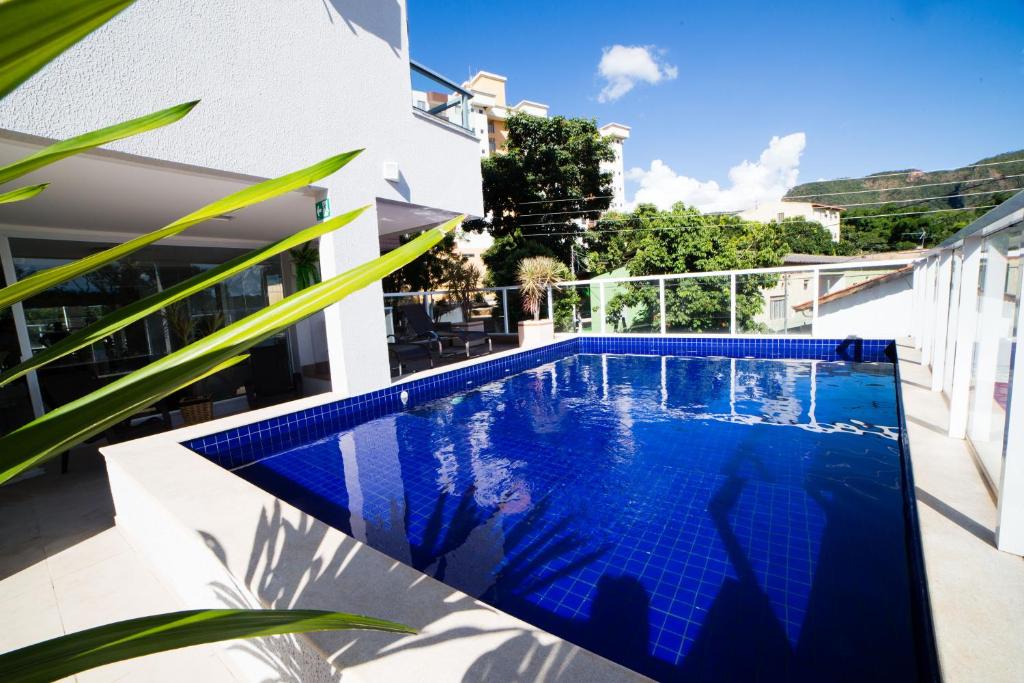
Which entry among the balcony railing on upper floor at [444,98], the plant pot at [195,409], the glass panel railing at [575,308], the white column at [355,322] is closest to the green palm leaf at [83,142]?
the white column at [355,322]

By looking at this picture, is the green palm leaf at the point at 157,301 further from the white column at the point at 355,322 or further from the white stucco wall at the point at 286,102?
the white column at the point at 355,322

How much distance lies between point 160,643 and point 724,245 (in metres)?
20.5

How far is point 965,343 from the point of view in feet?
12.1

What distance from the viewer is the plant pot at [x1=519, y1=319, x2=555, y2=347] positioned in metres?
11.4

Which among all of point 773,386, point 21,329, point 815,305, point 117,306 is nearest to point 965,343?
point 773,386

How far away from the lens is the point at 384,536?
3316mm

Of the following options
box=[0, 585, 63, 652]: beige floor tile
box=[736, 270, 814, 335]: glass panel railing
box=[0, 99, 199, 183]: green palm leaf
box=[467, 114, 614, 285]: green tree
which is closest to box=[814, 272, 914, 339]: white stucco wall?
box=[736, 270, 814, 335]: glass panel railing

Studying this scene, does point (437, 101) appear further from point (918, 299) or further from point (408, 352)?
point (918, 299)

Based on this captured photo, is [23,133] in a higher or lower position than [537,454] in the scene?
higher

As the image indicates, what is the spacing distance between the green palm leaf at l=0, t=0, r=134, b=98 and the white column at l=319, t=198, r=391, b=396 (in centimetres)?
562

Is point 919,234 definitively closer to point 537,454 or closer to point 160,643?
point 537,454

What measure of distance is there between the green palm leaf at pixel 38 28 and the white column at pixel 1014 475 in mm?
3098

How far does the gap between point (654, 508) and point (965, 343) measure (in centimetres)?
278

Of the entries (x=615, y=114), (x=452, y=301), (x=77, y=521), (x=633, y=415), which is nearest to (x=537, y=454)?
(x=633, y=415)
